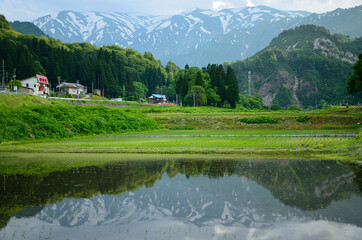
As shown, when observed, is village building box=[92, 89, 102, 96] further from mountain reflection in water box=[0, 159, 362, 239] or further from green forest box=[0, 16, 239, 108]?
mountain reflection in water box=[0, 159, 362, 239]

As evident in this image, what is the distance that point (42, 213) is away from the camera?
902 cm

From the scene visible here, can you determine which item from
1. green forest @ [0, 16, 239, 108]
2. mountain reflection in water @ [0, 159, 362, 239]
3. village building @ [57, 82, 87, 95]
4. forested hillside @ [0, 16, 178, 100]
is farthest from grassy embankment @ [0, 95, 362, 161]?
forested hillside @ [0, 16, 178, 100]

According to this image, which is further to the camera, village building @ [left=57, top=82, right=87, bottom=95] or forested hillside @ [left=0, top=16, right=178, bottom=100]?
village building @ [left=57, top=82, right=87, bottom=95]

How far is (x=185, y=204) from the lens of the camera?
389 inches

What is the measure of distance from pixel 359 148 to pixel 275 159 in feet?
17.9

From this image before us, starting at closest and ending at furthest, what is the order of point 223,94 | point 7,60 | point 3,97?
1. point 3,97
2. point 7,60
3. point 223,94

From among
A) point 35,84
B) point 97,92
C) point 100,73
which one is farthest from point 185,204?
point 100,73

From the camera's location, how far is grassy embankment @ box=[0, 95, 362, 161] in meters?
22.3

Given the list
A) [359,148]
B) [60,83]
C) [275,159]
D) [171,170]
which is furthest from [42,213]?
[60,83]

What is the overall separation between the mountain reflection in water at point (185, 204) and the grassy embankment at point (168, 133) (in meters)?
7.13

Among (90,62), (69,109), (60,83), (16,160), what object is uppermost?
(90,62)

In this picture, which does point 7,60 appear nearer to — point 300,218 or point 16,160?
point 16,160

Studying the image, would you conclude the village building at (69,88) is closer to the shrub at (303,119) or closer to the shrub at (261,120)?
the shrub at (261,120)

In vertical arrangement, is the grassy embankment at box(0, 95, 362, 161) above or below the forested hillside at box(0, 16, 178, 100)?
below
